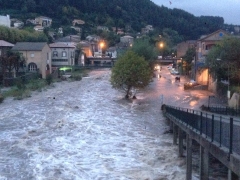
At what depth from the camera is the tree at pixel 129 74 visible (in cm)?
4453

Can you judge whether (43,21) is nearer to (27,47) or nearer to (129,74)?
(27,47)

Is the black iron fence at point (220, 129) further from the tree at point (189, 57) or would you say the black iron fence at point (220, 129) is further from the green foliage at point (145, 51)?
the tree at point (189, 57)

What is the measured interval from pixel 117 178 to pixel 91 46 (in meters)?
95.9

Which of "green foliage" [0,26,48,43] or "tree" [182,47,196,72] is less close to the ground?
"green foliage" [0,26,48,43]

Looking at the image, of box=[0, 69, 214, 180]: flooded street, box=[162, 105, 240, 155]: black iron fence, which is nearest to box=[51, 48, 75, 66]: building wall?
box=[0, 69, 214, 180]: flooded street

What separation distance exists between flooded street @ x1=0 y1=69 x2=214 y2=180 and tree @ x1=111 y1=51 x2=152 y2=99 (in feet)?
5.13

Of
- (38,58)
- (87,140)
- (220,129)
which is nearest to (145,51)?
(38,58)

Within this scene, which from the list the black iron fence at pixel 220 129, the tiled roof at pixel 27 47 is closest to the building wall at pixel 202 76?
the tiled roof at pixel 27 47

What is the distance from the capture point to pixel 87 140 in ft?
85.5

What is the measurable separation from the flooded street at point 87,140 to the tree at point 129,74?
61.5 inches

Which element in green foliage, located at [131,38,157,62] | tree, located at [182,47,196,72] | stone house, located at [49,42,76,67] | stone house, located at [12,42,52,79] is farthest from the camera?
stone house, located at [49,42,76,67]

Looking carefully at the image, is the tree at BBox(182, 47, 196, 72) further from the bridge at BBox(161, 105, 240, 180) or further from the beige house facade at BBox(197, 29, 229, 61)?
the bridge at BBox(161, 105, 240, 180)

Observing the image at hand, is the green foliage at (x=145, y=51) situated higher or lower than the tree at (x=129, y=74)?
higher

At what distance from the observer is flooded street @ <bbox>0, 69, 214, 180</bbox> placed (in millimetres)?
19781
